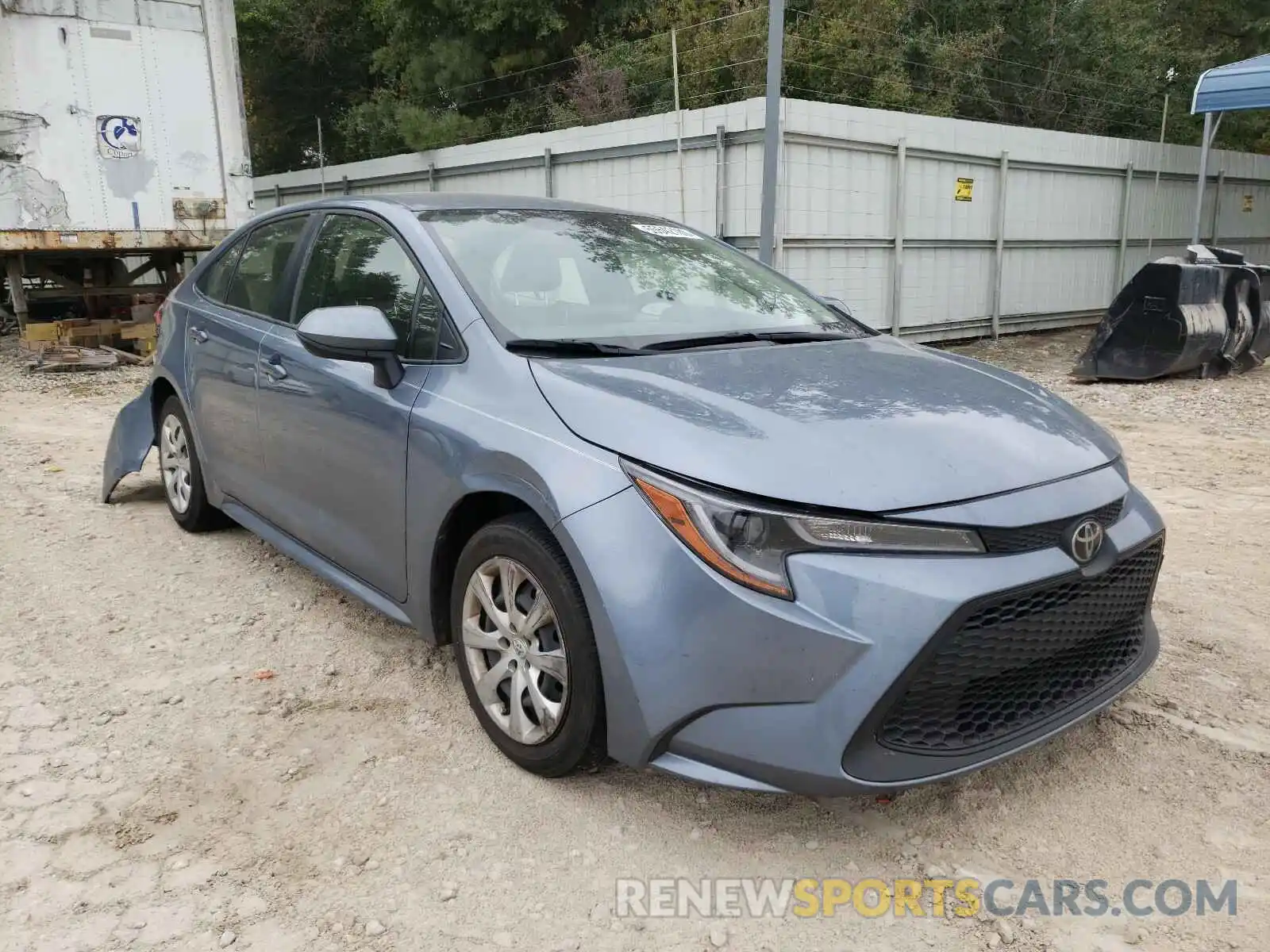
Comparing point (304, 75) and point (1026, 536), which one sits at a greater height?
point (304, 75)

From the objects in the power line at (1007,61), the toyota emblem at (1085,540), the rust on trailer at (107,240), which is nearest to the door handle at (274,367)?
the toyota emblem at (1085,540)

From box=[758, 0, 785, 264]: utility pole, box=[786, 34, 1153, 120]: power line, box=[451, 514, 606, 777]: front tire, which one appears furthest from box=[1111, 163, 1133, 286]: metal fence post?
box=[451, 514, 606, 777]: front tire

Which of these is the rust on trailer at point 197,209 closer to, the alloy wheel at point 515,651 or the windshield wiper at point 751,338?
the windshield wiper at point 751,338

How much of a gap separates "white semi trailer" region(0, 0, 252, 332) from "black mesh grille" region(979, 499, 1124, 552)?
32.7 ft

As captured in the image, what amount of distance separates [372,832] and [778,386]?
1.52 meters

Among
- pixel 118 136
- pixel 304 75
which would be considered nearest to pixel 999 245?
pixel 118 136

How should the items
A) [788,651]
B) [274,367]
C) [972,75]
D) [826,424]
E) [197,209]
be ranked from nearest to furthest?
[788,651], [826,424], [274,367], [197,209], [972,75]

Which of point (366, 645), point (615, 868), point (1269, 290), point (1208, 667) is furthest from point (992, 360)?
point (615, 868)

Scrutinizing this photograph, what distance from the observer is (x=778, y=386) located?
2604mm

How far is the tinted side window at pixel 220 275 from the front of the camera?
14.4 feet

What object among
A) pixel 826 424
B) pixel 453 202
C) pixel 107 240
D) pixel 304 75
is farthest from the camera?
pixel 304 75

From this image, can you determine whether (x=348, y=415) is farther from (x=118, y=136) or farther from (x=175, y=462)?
(x=118, y=136)

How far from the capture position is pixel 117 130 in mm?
9672

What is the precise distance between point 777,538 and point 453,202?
6.39 feet
